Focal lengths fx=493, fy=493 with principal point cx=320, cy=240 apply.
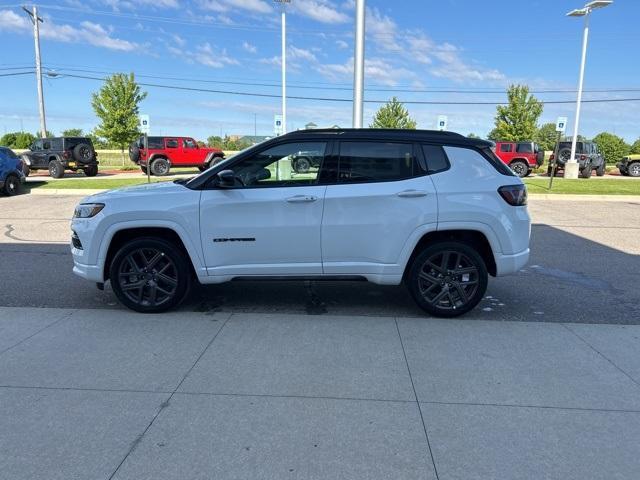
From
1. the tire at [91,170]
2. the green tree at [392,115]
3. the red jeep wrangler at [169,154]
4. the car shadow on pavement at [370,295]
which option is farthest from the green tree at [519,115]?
the car shadow on pavement at [370,295]

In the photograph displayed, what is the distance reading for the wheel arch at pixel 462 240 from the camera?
486cm

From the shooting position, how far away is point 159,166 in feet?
88.6

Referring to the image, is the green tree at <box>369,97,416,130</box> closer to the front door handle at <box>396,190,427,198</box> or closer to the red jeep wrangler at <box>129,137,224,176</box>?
the red jeep wrangler at <box>129,137,224,176</box>

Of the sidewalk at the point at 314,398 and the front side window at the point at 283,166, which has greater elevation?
the front side window at the point at 283,166

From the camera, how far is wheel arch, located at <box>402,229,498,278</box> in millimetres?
4855

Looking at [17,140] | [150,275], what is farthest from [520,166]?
[17,140]

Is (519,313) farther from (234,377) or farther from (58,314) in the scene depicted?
(58,314)

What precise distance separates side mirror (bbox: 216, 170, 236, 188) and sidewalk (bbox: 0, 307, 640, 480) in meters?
1.33

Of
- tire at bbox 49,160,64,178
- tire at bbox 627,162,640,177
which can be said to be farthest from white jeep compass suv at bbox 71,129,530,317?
tire at bbox 627,162,640,177

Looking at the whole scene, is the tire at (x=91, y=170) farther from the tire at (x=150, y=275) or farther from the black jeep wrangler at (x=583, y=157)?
the black jeep wrangler at (x=583, y=157)

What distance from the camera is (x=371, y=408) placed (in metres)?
3.24

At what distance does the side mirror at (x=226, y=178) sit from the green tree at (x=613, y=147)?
167 feet

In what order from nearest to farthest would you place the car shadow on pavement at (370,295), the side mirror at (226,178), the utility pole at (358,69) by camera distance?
the side mirror at (226,178) → the car shadow on pavement at (370,295) → the utility pole at (358,69)

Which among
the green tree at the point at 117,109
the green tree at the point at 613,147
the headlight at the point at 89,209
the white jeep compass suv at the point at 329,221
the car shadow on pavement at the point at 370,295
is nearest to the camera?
the white jeep compass suv at the point at 329,221
